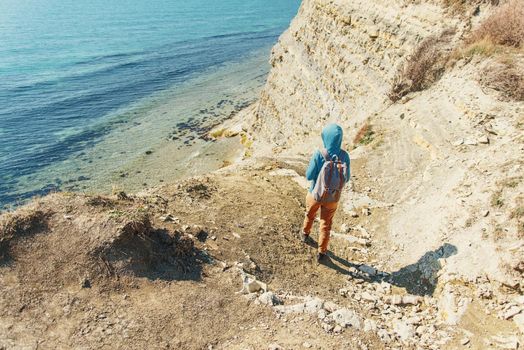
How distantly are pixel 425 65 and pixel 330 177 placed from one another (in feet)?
34.3

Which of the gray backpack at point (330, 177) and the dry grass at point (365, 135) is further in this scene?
the dry grass at point (365, 135)

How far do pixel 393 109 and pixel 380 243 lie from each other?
28.1ft

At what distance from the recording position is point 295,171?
14094 millimetres

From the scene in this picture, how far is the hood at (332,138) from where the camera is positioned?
7605mm

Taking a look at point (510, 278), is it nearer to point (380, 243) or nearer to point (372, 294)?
point (372, 294)

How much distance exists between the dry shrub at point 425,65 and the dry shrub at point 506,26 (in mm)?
1513

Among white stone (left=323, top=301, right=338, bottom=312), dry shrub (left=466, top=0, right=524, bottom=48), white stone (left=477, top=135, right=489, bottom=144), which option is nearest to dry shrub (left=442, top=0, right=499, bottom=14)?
dry shrub (left=466, top=0, right=524, bottom=48)

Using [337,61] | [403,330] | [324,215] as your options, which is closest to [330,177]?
[324,215]

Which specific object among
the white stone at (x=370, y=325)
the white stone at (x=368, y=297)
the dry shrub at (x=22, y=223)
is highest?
the dry shrub at (x=22, y=223)

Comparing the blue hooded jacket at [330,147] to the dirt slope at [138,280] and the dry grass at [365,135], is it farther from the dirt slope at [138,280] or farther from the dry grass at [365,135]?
the dry grass at [365,135]

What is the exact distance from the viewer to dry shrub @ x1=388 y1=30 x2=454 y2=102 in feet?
49.6

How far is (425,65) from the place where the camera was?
605 inches

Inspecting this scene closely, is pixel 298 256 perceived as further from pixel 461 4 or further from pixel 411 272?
pixel 461 4

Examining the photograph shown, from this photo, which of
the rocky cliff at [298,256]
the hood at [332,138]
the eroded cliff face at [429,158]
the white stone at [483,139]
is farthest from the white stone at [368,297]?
the white stone at [483,139]
